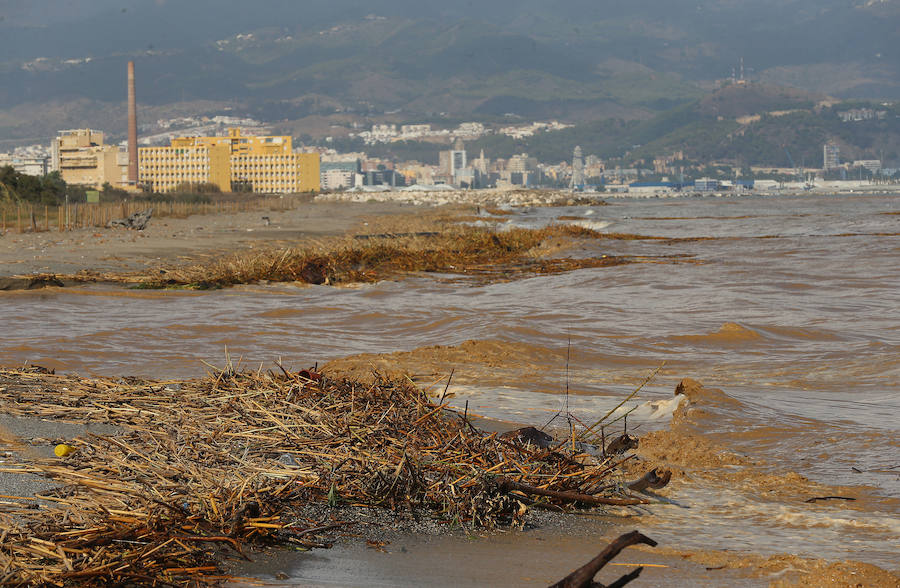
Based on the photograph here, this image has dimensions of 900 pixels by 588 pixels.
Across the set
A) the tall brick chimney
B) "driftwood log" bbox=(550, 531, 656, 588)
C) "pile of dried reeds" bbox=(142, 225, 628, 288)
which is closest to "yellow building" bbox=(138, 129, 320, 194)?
the tall brick chimney

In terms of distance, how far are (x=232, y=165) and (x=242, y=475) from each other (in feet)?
509

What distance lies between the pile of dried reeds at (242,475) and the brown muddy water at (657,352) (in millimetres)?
444

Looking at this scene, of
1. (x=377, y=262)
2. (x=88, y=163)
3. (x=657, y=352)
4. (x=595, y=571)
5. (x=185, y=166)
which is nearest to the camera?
(x=595, y=571)

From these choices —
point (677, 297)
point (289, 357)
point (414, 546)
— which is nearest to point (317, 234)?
point (677, 297)

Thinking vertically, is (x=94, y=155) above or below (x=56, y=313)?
above

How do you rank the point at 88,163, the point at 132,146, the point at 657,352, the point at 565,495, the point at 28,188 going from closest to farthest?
the point at 565,495 < the point at 657,352 < the point at 28,188 < the point at 88,163 < the point at 132,146

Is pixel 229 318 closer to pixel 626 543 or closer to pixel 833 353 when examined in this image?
pixel 833 353

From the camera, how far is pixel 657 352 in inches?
377

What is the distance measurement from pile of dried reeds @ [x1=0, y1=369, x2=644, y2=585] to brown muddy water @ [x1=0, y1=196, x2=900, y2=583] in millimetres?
444

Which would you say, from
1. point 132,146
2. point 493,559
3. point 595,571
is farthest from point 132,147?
point 595,571

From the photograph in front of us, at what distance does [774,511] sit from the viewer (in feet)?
13.7

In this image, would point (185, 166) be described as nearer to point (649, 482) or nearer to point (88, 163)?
point (88, 163)

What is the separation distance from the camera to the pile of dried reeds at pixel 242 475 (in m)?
2.83

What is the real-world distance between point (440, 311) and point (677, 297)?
412 cm
